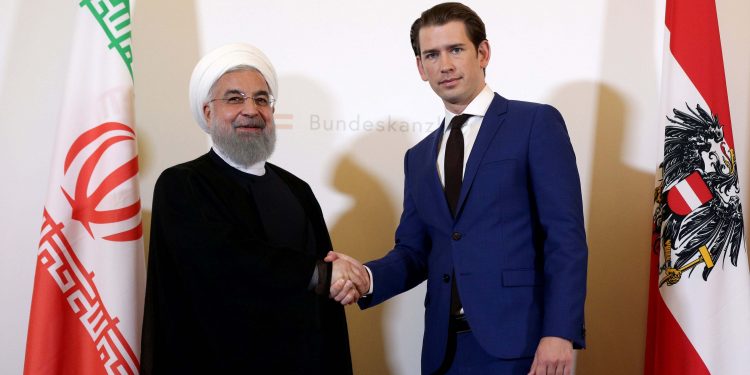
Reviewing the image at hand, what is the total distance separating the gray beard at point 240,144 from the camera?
2.65 m

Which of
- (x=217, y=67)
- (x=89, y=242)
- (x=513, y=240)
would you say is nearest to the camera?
(x=513, y=240)

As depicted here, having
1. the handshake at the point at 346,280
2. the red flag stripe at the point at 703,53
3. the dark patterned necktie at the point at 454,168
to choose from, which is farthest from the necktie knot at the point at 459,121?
the red flag stripe at the point at 703,53

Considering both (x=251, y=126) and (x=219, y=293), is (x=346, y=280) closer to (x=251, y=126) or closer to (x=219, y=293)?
(x=219, y=293)

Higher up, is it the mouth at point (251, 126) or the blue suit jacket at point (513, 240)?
the mouth at point (251, 126)

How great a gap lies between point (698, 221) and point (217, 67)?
6.49 ft

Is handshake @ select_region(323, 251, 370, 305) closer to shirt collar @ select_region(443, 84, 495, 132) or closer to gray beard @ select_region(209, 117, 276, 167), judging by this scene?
gray beard @ select_region(209, 117, 276, 167)

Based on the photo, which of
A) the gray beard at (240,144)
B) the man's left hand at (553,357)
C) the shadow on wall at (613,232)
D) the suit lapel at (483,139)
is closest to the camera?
the man's left hand at (553,357)

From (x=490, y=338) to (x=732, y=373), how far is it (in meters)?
1.20

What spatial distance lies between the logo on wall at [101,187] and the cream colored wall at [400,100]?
2.09 ft

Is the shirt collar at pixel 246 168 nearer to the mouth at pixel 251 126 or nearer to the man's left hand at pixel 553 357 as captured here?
the mouth at pixel 251 126

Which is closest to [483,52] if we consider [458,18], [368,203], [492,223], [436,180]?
[458,18]

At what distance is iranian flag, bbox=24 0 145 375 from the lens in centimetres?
275

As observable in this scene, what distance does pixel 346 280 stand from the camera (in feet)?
8.42

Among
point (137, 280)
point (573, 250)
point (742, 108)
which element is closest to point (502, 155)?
point (573, 250)
